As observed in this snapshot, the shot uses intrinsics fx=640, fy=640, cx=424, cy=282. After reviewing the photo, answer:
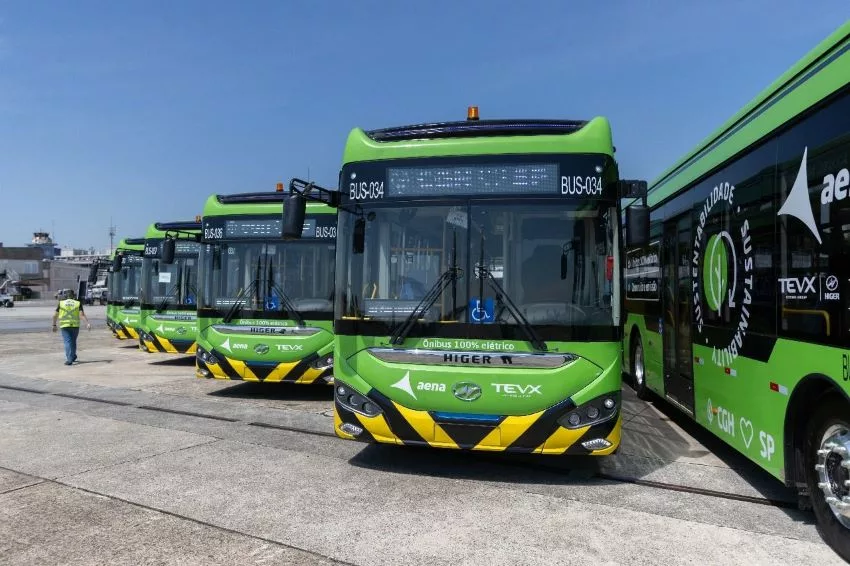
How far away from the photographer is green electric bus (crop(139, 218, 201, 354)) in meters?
13.0

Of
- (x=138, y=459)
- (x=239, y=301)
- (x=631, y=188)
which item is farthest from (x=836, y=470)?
(x=239, y=301)

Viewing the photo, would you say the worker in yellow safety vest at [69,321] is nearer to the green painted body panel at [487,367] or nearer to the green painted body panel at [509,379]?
the green painted body panel at [487,367]

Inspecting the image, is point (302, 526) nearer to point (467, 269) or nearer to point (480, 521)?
point (480, 521)

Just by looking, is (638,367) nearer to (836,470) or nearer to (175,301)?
(836,470)

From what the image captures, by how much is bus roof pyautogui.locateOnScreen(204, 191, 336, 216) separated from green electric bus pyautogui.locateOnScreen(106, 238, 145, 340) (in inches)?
297

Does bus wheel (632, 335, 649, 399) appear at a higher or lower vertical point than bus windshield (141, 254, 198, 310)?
lower

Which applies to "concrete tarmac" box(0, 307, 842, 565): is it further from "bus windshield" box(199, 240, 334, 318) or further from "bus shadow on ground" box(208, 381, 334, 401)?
"bus windshield" box(199, 240, 334, 318)

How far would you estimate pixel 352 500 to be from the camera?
5.07 meters

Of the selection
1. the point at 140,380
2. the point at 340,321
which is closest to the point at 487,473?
the point at 340,321

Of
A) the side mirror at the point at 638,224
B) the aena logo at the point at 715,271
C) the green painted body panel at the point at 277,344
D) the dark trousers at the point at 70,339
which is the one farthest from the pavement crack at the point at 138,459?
the dark trousers at the point at 70,339

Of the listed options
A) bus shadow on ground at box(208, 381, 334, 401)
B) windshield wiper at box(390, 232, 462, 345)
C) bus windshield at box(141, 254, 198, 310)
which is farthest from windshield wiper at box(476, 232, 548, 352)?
bus windshield at box(141, 254, 198, 310)

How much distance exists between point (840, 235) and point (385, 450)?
14.8 ft

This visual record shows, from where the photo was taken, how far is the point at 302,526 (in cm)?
449

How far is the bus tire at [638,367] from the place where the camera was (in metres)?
9.61
